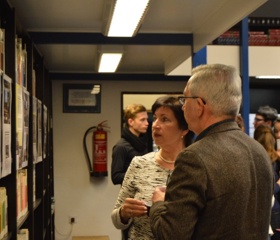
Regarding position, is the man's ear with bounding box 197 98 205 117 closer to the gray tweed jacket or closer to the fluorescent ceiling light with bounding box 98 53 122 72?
the gray tweed jacket

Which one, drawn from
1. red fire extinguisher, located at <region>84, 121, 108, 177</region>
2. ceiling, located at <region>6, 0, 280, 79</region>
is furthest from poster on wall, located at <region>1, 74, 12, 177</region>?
red fire extinguisher, located at <region>84, 121, 108, 177</region>

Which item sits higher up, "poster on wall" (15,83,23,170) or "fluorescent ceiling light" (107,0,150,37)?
"fluorescent ceiling light" (107,0,150,37)

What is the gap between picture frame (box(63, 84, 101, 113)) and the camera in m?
6.46

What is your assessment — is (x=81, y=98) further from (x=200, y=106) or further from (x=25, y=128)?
(x=200, y=106)

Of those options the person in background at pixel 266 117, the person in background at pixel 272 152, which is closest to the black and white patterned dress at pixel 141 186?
the person in background at pixel 272 152

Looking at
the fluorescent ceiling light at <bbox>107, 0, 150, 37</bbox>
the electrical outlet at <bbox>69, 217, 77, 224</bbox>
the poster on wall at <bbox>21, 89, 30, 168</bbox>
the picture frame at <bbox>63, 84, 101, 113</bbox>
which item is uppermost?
the fluorescent ceiling light at <bbox>107, 0, 150, 37</bbox>

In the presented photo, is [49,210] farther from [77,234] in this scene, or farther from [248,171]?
[248,171]

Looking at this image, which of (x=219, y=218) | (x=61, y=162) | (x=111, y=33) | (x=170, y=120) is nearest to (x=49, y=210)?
(x=61, y=162)

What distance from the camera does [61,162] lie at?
21.1ft

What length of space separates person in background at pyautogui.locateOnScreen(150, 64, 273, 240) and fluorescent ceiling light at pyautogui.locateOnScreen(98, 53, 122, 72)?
291cm

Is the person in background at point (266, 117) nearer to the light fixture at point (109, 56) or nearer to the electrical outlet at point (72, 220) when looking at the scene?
the light fixture at point (109, 56)

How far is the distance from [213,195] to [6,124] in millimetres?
1263

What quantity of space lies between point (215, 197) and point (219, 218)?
0.23ft

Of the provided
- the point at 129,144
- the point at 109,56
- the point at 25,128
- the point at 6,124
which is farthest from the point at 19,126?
the point at 109,56
